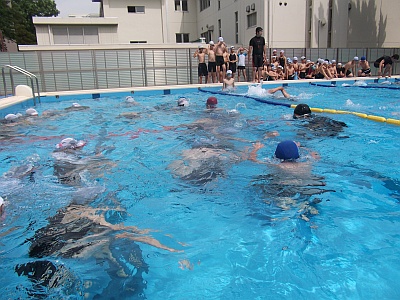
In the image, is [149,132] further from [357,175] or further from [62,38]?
[62,38]

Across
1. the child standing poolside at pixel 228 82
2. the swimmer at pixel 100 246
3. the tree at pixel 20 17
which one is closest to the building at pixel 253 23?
the child standing poolside at pixel 228 82

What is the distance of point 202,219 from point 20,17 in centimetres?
3580

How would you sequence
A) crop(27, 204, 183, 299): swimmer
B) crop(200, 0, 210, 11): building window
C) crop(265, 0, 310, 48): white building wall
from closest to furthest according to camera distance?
crop(27, 204, 183, 299): swimmer
crop(265, 0, 310, 48): white building wall
crop(200, 0, 210, 11): building window

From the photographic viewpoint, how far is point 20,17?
3209 cm

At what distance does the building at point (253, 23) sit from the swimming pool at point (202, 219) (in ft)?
48.6

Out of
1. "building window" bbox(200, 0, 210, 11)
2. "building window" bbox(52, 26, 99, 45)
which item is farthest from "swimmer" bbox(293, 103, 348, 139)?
"building window" bbox(200, 0, 210, 11)

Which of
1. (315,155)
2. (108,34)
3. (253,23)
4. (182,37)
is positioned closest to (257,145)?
(315,155)

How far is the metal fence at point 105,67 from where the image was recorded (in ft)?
48.1

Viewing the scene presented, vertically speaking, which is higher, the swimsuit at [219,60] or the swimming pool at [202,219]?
the swimsuit at [219,60]

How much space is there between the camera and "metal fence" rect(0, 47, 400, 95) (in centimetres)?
1465

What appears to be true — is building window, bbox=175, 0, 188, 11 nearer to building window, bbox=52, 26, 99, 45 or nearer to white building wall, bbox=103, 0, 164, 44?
white building wall, bbox=103, 0, 164, 44

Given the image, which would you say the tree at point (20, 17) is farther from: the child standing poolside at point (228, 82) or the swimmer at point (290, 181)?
the swimmer at point (290, 181)

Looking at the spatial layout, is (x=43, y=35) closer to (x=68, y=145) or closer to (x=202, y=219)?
(x=68, y=145)

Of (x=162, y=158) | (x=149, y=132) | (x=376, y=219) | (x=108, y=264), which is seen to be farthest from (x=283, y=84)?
(x=108, y=264)
